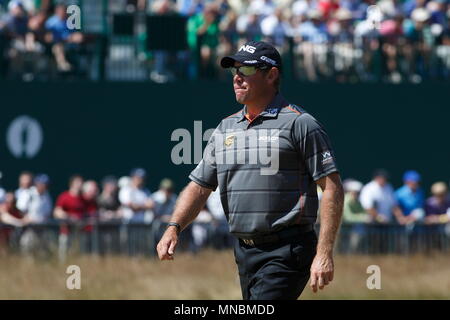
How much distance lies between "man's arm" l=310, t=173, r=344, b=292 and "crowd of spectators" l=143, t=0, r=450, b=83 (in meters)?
13.8

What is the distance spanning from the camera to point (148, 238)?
16.4 m

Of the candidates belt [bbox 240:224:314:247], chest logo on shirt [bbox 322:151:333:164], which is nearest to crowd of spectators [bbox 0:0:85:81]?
belt [bbox 240:224:314:247]

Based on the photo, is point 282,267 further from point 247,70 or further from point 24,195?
point 24,195

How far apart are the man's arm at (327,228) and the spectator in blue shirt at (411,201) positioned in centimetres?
1233

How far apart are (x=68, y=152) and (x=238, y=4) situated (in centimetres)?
432

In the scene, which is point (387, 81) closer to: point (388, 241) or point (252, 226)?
point (388, 241)

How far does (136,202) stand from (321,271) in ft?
39.6

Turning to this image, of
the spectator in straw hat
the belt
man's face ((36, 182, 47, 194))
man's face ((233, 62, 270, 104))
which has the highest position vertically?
man's face ((233, 62, 270, 104))

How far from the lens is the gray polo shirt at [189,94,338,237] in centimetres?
662

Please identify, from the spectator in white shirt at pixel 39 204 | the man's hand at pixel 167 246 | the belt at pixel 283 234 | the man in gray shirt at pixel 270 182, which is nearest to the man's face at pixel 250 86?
the man in gray shirt at pixel 270 182

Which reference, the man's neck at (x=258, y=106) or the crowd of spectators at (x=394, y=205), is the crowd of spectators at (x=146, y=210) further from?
the man's neck at (x=258, y=106)

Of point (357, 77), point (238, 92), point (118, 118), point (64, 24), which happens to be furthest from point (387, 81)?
point (238, 92)

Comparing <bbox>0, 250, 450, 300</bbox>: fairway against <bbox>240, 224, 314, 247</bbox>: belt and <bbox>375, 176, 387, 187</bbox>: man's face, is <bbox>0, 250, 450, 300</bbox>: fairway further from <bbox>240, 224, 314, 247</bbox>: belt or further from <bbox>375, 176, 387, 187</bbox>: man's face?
<bbox>240, 224, 314, 247</bbox>: belt

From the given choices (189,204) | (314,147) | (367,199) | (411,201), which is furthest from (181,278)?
(314,147)
